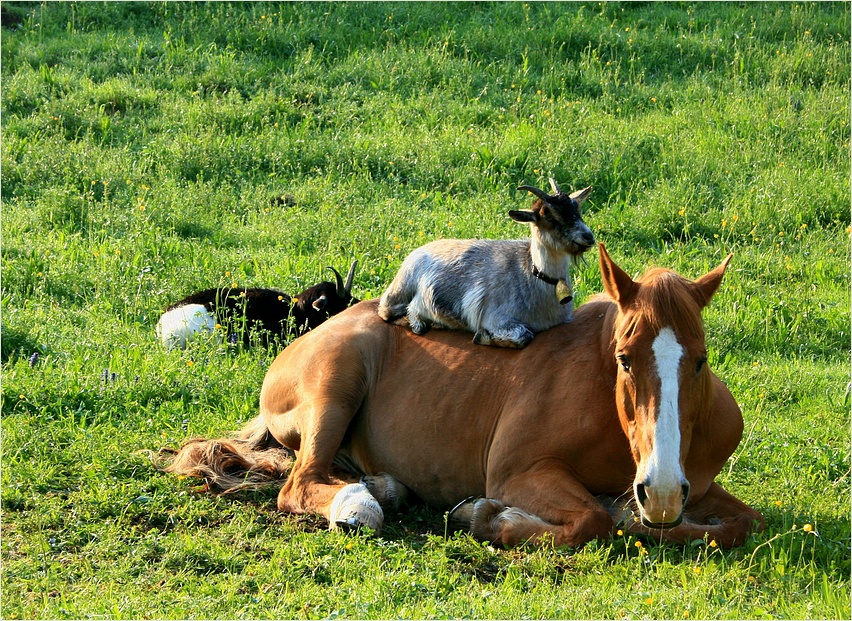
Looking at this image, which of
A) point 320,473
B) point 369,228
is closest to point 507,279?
point 320,473

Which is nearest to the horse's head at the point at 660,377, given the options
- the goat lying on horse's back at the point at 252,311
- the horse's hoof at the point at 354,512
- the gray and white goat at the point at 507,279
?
the gray and white goat at the point at 507,279

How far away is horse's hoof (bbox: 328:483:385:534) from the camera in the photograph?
5266mm

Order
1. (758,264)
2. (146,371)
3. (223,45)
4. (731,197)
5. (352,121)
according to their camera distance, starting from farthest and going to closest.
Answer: (223,45) < (352,121) < (731,197) < (758,264) < (146,371)

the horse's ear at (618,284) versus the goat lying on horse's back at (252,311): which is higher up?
the horse's ear at (618,284)

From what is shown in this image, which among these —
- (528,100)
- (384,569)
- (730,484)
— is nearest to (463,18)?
(528,100)

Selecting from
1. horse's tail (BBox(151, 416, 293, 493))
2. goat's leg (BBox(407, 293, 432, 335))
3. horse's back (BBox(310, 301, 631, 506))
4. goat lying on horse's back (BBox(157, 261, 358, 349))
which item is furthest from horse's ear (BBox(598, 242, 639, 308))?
goat lying on horse's back (BBox(157, 261, 358, 349))

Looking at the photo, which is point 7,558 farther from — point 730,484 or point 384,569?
point 730,484

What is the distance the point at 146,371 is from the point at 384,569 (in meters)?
3.18

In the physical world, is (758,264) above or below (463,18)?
below

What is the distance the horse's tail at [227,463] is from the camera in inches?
A: 231

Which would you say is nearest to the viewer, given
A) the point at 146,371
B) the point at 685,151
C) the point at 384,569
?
the point at 384,569

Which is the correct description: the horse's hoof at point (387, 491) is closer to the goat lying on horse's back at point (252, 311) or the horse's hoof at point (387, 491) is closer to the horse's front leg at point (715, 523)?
the horse's front leg at point (715, 523)

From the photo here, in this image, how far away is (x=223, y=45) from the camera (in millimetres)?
14758

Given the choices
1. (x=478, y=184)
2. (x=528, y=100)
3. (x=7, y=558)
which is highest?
(x=528, y=100)
